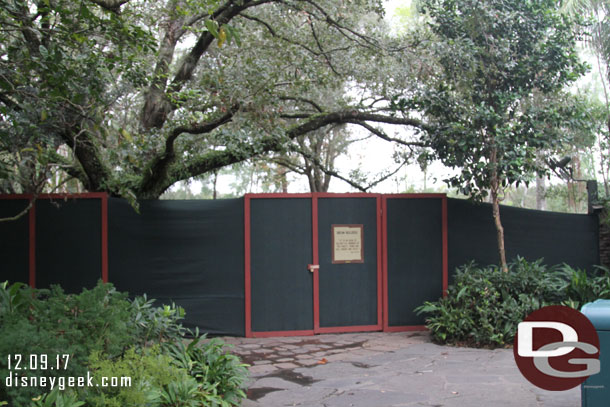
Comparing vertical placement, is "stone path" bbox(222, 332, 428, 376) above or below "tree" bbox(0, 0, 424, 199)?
below

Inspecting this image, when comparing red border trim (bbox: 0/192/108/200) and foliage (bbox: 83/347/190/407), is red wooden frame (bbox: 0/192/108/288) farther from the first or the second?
foliage (bbox: 83/347/190/407)

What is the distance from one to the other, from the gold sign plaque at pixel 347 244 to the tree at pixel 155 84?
1690 millimetres

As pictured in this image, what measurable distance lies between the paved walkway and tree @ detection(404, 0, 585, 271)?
7.56ft

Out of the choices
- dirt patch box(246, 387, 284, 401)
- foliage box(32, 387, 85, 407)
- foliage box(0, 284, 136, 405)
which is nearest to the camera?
foliage box(32, 387, 85, 407)

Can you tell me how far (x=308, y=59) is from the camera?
9.83 meters

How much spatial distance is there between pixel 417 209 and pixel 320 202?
162 centimetres

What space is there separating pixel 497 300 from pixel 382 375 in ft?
8.49

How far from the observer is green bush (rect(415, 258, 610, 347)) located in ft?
24.4

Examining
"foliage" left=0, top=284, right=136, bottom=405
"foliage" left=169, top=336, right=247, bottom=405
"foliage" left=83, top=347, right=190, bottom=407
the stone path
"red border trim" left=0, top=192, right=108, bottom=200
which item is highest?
"red border trim" left=0, top=192, right=108, bottom=200

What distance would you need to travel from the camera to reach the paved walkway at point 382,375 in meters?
5.15

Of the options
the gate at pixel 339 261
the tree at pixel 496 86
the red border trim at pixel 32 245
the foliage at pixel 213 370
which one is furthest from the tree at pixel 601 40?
the red border trim at pixel 32 245

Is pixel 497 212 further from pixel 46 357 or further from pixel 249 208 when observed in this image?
pixel 46 357

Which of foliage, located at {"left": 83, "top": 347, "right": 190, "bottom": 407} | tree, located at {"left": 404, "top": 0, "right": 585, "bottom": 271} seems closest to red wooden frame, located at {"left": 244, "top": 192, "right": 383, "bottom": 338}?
tree, located at {"left": 404, "top": 0, "right": 585, "bottom": 271}

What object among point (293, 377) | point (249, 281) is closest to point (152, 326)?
point (293, 377)
